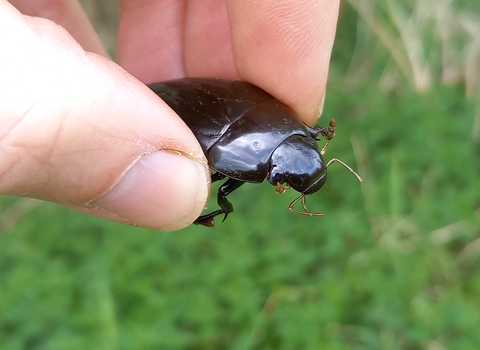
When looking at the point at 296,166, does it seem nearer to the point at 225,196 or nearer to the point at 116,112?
the point at 225,196

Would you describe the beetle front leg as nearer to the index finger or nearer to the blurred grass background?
the index finger

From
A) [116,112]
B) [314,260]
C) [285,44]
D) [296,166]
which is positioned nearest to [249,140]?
[296,166]

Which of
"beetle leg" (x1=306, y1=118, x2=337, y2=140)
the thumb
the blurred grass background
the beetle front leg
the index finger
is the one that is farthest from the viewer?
the blurred grass background

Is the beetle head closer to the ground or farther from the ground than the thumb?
closer to the ground

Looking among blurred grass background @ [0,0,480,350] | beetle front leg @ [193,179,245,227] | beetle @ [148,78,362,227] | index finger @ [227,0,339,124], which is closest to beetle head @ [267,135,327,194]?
beetle @ [148,78,362,227]

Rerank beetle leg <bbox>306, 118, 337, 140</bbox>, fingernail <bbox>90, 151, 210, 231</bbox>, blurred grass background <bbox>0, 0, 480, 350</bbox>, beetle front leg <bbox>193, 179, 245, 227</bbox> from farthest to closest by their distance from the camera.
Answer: blurred grass background <bbox>0, 0, 480, 350</bbox> < beetle leg <bbox>306, 118, 337, 140</bbox> < beetle front leg <bbox>193, 179, 245, 227</bbox> < fingernail <bbox>90, 151, 210, 231</bbox>

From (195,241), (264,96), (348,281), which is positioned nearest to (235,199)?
(195,241)

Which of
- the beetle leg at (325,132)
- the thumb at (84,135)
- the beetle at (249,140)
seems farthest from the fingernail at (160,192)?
the beetle leg at (325,132)
